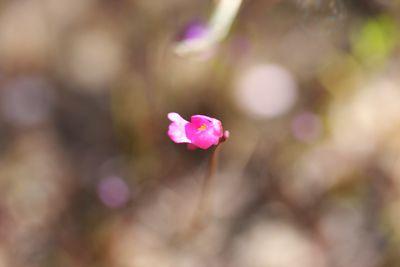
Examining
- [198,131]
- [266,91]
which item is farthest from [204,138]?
[266,91]

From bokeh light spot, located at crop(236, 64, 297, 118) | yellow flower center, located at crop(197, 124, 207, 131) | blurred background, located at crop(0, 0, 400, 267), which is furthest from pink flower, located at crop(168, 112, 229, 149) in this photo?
bokeh light spot, located at crop(236, 64, 297, 118)

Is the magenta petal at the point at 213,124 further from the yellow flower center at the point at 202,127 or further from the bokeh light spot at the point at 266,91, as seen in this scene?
the bokeh light spot at the point at 266,91

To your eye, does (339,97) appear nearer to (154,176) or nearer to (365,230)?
(365,230)

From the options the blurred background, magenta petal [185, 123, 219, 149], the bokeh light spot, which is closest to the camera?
magenta petal [185, 123, 219, 149]

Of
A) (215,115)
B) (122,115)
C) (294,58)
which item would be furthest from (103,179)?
(294,58)

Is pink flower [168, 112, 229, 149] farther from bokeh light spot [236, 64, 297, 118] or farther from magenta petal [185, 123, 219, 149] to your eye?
bokeh light spot [236, 64, 297, 118]

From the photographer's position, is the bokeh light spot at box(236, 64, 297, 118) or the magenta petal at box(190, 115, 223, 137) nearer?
the magenta petal at box(190, 115, 223, 137)

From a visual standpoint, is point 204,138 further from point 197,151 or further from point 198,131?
point 197,151
